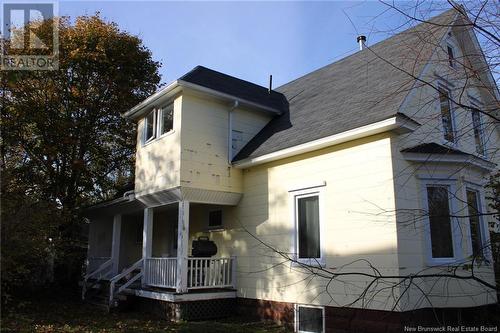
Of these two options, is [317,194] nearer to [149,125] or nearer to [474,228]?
[474,228]

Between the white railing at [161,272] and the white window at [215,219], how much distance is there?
6.41 ft

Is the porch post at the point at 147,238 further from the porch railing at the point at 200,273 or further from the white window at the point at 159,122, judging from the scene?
the white window at the point at 159,122

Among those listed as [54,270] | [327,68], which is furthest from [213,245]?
[54,270]

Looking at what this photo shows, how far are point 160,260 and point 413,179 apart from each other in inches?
272

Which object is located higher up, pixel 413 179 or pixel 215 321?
pixel 413 179

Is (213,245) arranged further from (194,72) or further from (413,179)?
(413,179)

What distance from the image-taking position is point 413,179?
8.59 meters

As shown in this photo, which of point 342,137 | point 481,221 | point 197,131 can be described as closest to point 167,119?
point 197,131

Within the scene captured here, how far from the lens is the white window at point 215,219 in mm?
12672

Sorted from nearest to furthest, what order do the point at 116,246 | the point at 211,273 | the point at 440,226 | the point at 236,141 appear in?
the point at 440,226 → the point at 211,273 → the point at 236,141 → the point at 116,246

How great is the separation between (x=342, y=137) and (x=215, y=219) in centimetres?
543

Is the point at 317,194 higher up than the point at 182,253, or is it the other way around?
the point at 317,194

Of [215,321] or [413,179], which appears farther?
[215,321]

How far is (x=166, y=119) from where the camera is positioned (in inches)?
490
